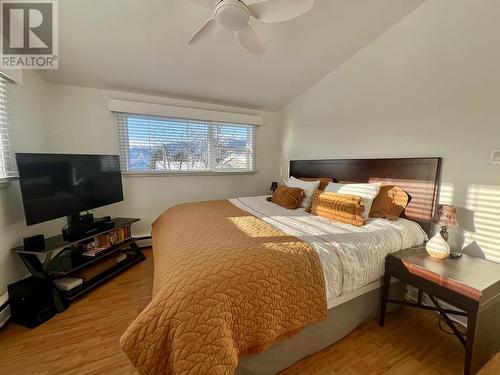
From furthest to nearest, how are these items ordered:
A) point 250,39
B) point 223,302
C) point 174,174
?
point 174,174, point 250,39, point 223,302

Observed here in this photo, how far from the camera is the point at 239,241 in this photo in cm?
133

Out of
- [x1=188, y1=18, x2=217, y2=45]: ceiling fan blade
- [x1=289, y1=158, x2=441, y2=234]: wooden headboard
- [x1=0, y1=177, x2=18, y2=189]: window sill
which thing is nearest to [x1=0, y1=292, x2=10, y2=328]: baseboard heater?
[x1=0, y1=177, x2=18, y2=189]: window sill

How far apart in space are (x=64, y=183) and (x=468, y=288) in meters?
3.13

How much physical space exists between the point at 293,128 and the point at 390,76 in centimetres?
158

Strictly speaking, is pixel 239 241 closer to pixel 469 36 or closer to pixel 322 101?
pixel 469 36

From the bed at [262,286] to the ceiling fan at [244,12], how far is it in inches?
58.3

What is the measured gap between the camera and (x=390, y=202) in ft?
6.79

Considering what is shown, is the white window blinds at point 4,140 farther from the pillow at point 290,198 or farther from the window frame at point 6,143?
the pillow at point 290,198

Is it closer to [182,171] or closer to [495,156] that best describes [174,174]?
[182,171]

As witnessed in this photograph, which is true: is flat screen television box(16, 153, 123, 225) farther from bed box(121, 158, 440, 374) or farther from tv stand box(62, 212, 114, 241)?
bed box(121, 158, 440, 374)

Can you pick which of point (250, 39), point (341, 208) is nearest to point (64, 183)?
point (250, 39)

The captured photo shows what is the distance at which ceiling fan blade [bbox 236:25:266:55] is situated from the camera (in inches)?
63.5

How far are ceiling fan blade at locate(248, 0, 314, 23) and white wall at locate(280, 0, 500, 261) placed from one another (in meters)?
1.27

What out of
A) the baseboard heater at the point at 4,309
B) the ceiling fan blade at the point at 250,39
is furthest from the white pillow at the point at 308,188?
the baseboard heater at the point at 4,309
